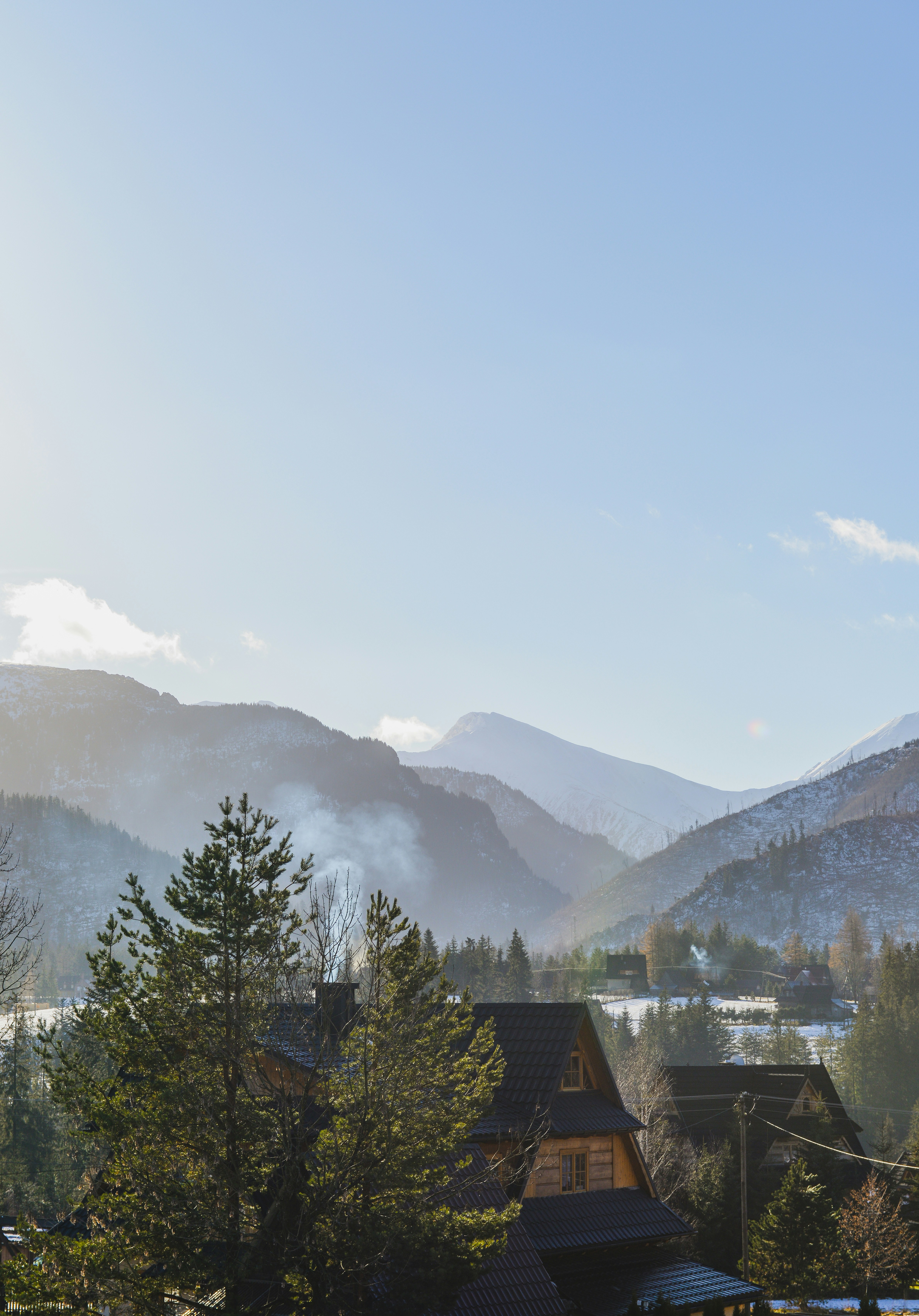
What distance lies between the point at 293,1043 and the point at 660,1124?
35.0 m

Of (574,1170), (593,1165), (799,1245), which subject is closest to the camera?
(574,1170)

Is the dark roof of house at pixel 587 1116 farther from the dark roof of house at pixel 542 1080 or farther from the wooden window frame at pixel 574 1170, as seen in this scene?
the wooden window frame at pixel 574 1170

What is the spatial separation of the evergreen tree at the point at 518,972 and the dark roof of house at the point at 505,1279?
97.7 m

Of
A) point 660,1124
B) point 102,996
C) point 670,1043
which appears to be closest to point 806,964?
point 670,1043

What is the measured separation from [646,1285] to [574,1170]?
3036mm

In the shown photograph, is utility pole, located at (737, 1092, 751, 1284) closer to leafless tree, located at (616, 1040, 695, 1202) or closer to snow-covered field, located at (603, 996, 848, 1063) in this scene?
leafless tree, located at (616, 1040, 695, 1202)

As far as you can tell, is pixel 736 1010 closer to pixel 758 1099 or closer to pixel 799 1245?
pixel 758 1099

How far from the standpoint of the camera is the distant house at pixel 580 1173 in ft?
82.1

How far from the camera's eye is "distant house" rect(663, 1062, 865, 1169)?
5119 centimetres

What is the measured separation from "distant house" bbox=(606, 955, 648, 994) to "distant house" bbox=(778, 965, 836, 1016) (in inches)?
925

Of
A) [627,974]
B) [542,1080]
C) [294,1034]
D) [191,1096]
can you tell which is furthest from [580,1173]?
[627,974]

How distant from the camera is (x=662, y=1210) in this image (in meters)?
27.9

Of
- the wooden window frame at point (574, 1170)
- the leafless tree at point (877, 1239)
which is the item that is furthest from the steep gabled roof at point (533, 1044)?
the leafless tree at point (877, 1239)

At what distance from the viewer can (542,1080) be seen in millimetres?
27109
